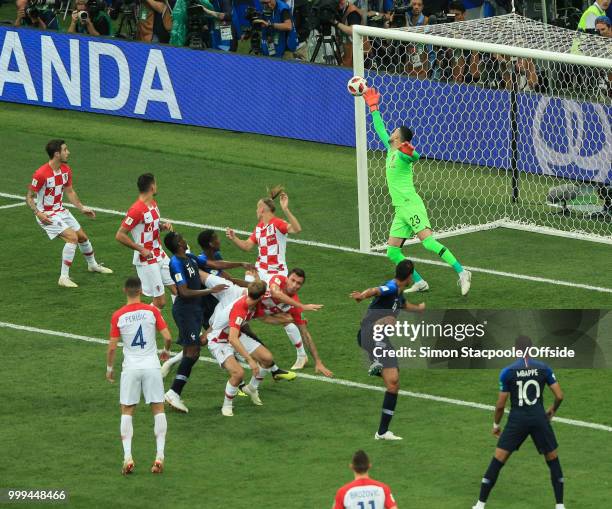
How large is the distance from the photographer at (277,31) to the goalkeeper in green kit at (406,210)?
9305mm

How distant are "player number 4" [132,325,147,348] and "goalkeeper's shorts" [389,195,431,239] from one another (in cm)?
665

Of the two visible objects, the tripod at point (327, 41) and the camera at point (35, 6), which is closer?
the tripod at point (327, 41)

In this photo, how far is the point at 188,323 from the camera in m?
17.6

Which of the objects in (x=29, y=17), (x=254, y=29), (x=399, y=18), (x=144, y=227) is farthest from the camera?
(x=29, y=17)

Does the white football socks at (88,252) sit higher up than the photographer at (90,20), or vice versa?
the photographer at (90,20)

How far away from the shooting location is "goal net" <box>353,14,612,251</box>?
2458 centimetres

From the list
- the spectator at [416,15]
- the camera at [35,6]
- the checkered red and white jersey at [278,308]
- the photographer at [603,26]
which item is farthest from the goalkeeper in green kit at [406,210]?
the camera at [35,6]

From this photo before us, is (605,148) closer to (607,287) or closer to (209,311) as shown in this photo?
(607,287)

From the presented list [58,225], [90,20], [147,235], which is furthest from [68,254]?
[90,20]

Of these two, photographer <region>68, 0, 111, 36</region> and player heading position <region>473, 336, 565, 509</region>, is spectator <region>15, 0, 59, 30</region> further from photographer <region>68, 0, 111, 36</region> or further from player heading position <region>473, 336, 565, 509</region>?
player heading position <region>473, 336, 565, 509</region>

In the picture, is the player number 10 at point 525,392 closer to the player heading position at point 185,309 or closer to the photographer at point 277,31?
the player heading position at point 185,309

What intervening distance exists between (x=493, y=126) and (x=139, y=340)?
11950mm

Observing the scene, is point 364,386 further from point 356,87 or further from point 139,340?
point 356,87

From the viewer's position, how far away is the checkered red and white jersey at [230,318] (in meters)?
16.8
